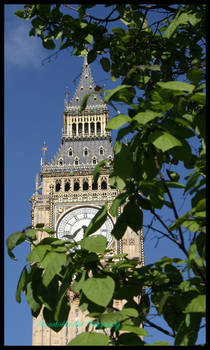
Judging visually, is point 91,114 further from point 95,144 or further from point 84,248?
point 84,248

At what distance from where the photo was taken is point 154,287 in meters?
4.74

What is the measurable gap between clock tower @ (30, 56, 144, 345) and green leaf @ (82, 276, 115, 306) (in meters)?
43.5

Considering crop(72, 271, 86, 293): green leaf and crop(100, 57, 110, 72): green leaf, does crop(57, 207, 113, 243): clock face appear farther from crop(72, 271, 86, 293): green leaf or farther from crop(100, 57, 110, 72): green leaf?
crop(72, 271, 86, 293): green leaf

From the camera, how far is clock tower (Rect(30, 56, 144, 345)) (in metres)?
51.0

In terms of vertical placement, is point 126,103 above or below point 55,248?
above

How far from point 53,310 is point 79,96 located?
6223 centimetres

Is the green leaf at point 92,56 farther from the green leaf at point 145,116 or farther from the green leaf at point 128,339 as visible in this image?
the green leaf at point 128,339

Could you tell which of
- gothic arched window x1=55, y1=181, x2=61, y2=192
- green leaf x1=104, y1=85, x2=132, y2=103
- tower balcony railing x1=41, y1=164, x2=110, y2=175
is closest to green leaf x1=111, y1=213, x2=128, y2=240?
green leaf x1=104, y1=85, x2=132, y2=103

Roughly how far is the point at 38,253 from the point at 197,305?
1.25 m

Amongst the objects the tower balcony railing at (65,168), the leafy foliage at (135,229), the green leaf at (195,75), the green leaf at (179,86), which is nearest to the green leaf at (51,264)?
the leafy foliage at (135,229)

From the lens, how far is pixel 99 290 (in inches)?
158

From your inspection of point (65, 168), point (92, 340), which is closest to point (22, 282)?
point (92, 340)

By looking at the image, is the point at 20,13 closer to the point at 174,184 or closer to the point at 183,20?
the point at 183,20
